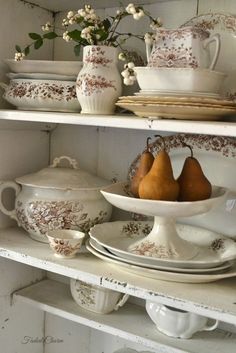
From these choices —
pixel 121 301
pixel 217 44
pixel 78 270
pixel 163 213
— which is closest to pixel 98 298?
pixel 121 301

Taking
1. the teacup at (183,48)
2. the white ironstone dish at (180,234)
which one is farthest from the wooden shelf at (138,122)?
the white ironstone dish at (180,234)

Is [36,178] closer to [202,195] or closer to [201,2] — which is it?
[202,195]

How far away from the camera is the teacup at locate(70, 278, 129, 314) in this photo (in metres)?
0.93

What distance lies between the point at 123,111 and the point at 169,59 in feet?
0.62

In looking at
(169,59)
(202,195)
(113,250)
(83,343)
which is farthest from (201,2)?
(83,343)

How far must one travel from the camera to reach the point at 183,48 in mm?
752

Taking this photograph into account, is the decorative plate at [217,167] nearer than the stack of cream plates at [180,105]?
No

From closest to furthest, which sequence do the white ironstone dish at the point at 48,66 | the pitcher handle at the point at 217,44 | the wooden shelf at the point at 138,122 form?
the wooden shelf at the point at 138,122, the pitcher handle at the point at 217,44, the white ironstone dish at the point at 48,66

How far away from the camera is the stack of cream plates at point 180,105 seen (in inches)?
26.9

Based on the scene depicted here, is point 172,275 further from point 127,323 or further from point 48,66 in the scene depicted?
point 48,66

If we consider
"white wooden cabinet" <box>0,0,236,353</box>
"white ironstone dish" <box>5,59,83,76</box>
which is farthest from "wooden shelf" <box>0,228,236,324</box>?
"white ironstone dish" <box>5,59,83,76</box>

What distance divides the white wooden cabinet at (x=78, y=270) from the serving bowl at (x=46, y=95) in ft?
0.14

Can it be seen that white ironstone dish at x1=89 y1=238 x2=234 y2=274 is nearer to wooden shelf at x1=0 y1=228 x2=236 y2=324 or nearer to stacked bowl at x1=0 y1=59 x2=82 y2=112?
wooden shelf at x1=0 y1=228 x2=236 y2=324

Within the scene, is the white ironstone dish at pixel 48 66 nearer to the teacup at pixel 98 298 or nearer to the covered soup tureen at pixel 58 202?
the covered soup tureen at pixel 58 202
